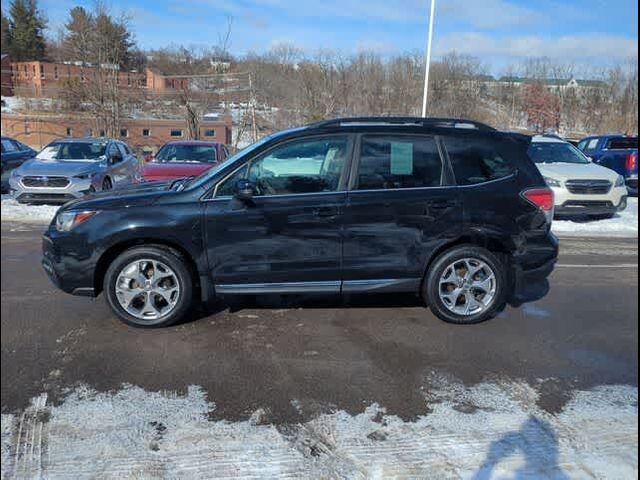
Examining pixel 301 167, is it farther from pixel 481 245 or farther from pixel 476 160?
pixel 481 245

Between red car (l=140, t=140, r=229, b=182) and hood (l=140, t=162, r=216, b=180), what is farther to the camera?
red car (l=140, t=140, r=229, b=182)

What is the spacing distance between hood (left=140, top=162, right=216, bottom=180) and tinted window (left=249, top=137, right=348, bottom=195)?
19.4 feet

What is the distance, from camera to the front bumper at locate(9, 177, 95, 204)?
10.9 m

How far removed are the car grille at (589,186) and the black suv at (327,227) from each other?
640 centimetres

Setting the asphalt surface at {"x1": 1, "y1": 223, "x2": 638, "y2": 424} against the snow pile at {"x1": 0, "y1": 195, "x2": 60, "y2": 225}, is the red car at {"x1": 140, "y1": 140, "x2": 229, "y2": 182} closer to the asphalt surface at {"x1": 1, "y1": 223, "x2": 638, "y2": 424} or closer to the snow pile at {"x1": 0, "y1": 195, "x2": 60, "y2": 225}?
the snow pile at {"x1": 0, "y1": 195, "x2": 60, "y2": 225}

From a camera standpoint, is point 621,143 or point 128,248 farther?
point 621,143

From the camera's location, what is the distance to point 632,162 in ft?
48.4

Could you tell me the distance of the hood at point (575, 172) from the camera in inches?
406

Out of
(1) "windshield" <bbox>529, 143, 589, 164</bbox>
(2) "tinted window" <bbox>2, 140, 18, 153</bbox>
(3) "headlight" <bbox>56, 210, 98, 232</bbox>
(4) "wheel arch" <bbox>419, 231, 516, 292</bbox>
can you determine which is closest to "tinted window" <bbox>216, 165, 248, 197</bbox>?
(3) "headlight" <bbox>56, 210, 98, 232</bbox>

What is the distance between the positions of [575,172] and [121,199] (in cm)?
948

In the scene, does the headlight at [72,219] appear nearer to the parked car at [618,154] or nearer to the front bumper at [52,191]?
the front bumper at [52,191]

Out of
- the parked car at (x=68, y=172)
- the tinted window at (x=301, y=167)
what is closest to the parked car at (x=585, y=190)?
the tinted window at (x=301, y=167)

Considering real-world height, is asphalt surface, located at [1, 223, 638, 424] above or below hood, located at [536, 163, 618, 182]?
below

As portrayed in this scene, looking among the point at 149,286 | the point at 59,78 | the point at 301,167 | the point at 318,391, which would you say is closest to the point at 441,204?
the point at 301,167
